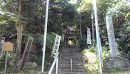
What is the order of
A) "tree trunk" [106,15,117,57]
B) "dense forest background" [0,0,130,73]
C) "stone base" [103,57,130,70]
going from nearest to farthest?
"stone base" [103,57,130,70] → "tree trunk" [106,15,117,57] → "dense forest background" [0,0,130,73]

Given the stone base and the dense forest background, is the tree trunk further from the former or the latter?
the dense forest background

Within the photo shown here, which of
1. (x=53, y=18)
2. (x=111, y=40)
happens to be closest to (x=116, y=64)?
(x=111, y=40)

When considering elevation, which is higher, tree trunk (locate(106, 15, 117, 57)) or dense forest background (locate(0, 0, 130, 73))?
dense forest background (locate(0, 0, 130, 73))

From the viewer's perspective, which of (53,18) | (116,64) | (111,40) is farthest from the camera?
(53,18)

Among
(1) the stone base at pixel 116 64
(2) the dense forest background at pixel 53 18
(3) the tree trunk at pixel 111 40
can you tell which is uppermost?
(2) the dense forest background at pixel 53 18

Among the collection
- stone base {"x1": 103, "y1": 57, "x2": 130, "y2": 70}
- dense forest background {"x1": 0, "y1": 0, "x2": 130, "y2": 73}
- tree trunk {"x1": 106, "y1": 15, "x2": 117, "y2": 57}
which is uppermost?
dense forest background {"x1": 0, "y1": 0, "x2": 130, "y2": 73}

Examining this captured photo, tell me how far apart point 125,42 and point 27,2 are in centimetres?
827

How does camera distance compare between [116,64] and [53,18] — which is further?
[53,18]

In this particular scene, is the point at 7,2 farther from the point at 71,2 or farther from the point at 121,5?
the point at 71,2

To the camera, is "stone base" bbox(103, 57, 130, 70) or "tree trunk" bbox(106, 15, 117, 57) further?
"tree trunk" bbox(106, 15, 117, 57)

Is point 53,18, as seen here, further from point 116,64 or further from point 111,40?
point 116,64

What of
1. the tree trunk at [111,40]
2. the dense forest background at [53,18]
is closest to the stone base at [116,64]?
the tree trunk at [111,40]

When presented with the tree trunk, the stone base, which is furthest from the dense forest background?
the stone base

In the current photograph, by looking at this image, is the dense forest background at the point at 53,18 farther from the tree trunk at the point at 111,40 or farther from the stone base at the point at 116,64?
the stone base at the point at 116,64
